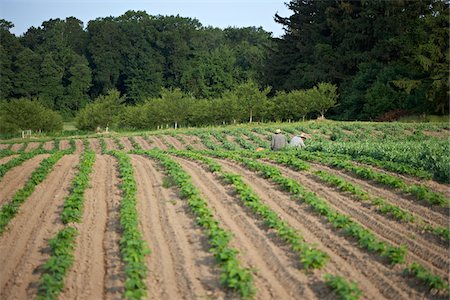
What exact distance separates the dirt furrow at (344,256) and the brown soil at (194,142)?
13.8 m

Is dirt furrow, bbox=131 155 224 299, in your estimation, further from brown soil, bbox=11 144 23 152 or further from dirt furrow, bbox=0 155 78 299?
brown soil, bbox=11 144 23 152

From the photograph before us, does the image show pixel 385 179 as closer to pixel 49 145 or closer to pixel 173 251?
pixel 173 251

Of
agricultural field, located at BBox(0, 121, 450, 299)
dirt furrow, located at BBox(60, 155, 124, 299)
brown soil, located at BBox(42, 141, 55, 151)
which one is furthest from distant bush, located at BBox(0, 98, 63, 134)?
dirt furrow, located at BBox(60, 155, 124, 299)

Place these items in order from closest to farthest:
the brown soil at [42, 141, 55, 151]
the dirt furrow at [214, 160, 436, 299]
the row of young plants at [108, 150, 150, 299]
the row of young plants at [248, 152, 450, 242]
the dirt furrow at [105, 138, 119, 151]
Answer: the row of young plants at [108, 150, 150, 299] < the dirt furrow at [214, 160, 436, 299] < the row of young plants at [248, 152, 450, 242] < the dirt furrow at [105, 138, 119, 151] < the brown soil at [42, 141, 55, 151]

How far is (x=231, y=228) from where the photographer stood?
8.87m

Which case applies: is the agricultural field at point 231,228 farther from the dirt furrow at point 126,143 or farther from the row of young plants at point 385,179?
the dirt furrow at point 126,143

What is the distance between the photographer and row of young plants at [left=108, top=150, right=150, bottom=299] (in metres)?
6.40

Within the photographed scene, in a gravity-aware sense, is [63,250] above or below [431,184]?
below

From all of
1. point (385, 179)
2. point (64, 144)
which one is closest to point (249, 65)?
point (64, 144)

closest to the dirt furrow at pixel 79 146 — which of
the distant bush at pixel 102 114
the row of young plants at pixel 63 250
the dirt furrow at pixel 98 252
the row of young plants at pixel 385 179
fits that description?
the distant bush at pixel 102 114

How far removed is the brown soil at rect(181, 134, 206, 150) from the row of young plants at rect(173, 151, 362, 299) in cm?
1206

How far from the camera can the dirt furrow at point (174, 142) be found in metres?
25.1

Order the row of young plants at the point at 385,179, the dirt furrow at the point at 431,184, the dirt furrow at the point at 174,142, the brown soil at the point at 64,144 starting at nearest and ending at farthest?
the row of young plants at the point at 385,179
the dirt furrow at the point at 431,184
the dirt furrow at the point at 174,142
the brown soil at the point at 64,144

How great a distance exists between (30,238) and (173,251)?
302 centimetres
